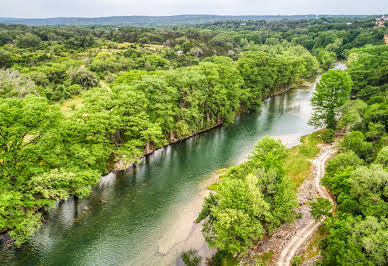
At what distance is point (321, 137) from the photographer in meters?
48.5

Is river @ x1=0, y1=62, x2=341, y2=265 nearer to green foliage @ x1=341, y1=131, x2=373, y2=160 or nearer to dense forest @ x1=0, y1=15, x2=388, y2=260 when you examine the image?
dense forest @ x1=0, y1=15, x2=388, y2=260

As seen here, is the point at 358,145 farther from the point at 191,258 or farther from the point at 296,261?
the point at 191,258

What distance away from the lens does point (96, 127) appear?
3484 centimetres

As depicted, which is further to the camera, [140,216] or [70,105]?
[70,105]

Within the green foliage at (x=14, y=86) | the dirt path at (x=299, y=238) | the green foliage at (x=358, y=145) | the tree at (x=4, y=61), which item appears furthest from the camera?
the tree at (x=4, y=61)

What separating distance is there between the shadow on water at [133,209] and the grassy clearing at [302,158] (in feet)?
11.7

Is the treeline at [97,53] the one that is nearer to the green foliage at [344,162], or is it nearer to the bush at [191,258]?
the bush at [191,258]

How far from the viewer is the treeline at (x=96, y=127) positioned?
85.7 ft

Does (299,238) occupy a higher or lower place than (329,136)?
lower

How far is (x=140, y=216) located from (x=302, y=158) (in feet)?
91.8

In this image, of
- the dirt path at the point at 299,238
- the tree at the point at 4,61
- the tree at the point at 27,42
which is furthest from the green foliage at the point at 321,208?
the tree at the point at 27,42

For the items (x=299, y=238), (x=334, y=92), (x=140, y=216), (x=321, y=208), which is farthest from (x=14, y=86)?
(x=334, y=92)

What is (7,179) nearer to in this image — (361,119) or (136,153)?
(136,153)

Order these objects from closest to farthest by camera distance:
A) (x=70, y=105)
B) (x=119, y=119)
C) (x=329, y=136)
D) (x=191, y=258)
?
1. (x=191, y=258)
2. (x=119, y=119)
3. (x=329, y=136)
4. (x=70, y=105)
